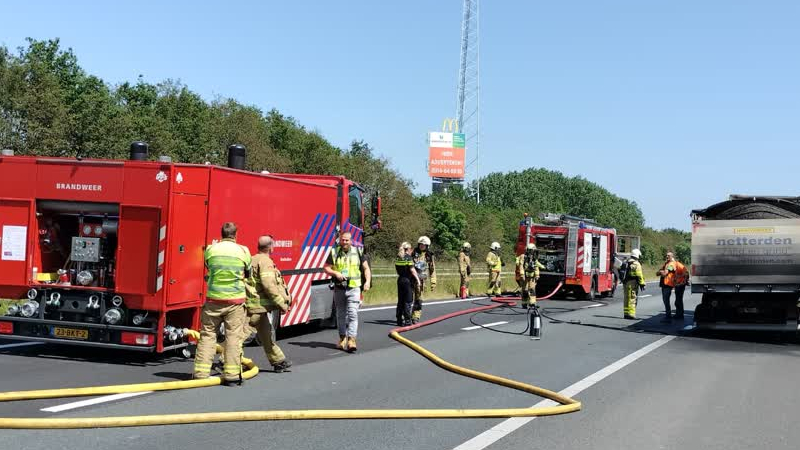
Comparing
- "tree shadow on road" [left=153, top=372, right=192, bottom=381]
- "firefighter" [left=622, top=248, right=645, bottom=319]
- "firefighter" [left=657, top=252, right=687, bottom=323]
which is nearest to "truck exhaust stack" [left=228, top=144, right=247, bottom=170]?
"tree shadow on road" [left=153, top=372, right=192, bottom=381]

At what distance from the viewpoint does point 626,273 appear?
21062mm

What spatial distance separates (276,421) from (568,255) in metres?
22.0

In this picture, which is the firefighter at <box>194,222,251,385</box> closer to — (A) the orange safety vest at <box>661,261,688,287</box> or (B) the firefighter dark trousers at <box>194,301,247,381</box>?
(B) the firefighter dark trousers at <box>194,301,247,381</box>

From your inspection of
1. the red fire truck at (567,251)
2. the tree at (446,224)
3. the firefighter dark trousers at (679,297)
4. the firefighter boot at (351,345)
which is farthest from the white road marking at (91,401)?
the tree at (446,224)

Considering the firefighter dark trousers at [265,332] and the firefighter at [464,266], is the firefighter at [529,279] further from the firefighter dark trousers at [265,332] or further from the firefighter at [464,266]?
the firefighter dark trousers at [265,332]

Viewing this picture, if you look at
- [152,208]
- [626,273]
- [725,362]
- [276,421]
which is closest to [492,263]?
[626,273]

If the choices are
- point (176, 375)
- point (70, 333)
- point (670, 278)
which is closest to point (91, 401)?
point (176, 375)

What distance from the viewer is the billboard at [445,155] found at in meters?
97.4

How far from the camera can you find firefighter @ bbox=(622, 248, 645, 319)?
2097cm

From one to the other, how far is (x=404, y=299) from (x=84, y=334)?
291 inches

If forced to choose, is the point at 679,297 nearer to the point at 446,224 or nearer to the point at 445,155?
the point at 446,224

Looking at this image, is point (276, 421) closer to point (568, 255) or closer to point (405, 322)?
point (405, 322)

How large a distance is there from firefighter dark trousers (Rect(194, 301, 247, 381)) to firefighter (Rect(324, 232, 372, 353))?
3410 mm

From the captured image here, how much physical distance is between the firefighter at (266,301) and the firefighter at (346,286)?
2.20 metres
